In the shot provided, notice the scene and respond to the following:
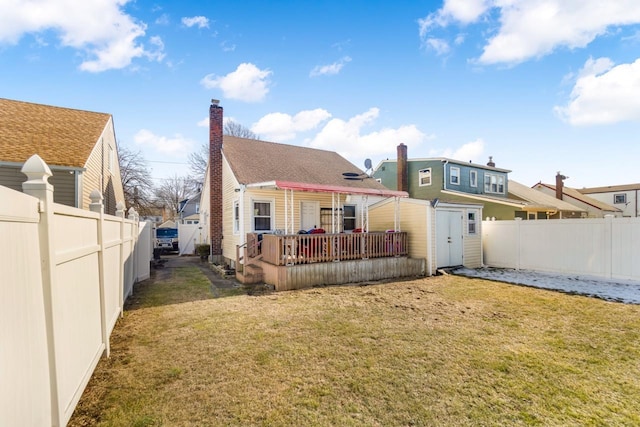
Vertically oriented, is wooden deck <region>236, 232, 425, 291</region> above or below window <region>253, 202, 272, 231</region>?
below

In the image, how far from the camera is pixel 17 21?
29.2 ft

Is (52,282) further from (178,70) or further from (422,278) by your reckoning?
(178,70)

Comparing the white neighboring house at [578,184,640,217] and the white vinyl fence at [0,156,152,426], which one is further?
the white neighboring house at [578,184,640,217]

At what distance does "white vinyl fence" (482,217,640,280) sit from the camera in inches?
343

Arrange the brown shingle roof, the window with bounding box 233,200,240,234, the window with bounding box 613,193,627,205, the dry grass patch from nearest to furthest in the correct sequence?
the dry grass patch, the brown shingle roof, the window with bounding box 233,200,240,234, the window with bounding box 613,193,627,205

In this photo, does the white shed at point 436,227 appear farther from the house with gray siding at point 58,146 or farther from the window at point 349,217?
the house with gray siding at point 58,146

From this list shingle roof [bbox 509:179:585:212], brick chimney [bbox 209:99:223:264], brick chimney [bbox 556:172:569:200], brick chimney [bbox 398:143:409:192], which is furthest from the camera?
brick chimney [bbox 556:172:569:200]

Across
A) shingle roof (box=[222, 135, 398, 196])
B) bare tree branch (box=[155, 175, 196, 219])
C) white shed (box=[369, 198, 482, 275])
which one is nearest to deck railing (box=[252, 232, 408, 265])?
white shed (box=[369, 198, 482, 275])

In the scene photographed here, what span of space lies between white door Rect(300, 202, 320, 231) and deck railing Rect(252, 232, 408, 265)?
2911 millimetres

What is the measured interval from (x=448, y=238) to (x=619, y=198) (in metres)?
40.1

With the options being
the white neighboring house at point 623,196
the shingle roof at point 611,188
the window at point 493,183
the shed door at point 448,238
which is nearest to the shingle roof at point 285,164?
the shed door at point 448,238

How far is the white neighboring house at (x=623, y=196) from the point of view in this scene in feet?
113

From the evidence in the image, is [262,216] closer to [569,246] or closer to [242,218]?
[242,218]

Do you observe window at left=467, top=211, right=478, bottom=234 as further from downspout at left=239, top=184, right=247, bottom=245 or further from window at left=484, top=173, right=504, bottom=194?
window at left=484, top=173, right=504, bottom=194
